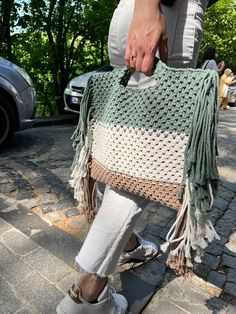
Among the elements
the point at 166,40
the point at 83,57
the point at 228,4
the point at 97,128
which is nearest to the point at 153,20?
the point at 166,40

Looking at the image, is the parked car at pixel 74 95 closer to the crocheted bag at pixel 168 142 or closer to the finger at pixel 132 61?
the crocheted bag at pixel 168 142

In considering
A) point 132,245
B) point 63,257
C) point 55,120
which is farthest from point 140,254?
point 55,120

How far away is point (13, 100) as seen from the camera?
14.6ft

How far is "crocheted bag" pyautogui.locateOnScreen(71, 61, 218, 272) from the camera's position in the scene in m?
1.26

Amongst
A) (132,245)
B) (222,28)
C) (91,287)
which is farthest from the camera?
(222,28)

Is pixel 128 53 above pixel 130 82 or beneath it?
above

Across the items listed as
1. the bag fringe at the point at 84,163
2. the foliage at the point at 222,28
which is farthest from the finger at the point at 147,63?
the foliage at the point at 222,28

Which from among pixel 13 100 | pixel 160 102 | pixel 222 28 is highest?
pixel 222 28

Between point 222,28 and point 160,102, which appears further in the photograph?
point 222,28

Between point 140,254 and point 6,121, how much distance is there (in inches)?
115

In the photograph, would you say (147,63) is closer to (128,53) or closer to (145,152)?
(128,53)

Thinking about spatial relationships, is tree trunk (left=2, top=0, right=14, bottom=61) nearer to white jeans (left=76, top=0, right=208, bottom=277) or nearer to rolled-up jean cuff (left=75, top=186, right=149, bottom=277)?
white jeans (left=76, top=0, right=208, bottom=277)

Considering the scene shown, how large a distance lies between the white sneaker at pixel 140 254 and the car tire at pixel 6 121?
9.28 ft

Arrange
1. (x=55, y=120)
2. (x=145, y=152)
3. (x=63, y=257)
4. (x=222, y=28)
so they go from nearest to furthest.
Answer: (x=145, y=152)
(x=63, y=257)
(x=55, y=120)
(x=222, y=28)
